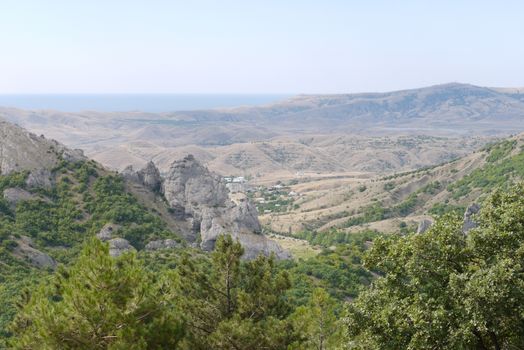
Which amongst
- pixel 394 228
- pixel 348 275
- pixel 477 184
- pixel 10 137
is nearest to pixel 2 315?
pixel 348 275

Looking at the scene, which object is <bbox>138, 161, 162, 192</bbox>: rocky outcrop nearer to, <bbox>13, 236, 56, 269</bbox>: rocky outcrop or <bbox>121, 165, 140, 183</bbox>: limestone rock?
<bbox>121, 165, 140, 183</bbox>: limestone rock

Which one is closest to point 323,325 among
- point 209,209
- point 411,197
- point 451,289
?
point 451,289

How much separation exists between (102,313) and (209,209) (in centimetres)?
6898

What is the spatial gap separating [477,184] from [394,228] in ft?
121

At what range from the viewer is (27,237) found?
6762 cm

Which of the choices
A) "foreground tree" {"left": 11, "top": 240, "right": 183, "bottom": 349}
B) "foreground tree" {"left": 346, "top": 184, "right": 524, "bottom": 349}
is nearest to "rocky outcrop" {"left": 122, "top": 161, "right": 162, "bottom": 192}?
"foreground tree" {"left": 11, "top": 240, "right": 183, "bottom": 349}

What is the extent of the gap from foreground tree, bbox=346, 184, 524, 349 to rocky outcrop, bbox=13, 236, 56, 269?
166 feet

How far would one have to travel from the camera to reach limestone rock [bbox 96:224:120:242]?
7127 centimetres

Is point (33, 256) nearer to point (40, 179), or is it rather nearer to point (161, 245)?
point (161, 245)

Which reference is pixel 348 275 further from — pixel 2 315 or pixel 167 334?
pixel 167 334

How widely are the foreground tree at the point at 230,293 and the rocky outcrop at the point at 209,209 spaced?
163ft

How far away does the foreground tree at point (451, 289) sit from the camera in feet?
54.7

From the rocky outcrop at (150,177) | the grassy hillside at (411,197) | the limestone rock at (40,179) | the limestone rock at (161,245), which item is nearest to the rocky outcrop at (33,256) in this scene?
the limestone rock at (161,245)

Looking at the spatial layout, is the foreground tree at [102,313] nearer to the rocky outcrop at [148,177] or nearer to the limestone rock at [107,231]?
the limestone rock at [107,231]
